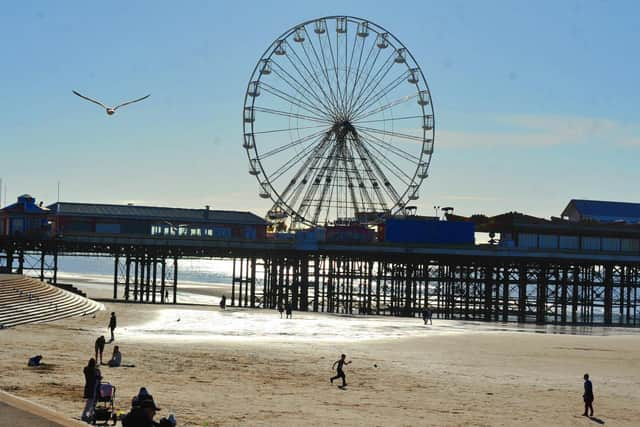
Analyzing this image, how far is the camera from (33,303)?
4450 cm

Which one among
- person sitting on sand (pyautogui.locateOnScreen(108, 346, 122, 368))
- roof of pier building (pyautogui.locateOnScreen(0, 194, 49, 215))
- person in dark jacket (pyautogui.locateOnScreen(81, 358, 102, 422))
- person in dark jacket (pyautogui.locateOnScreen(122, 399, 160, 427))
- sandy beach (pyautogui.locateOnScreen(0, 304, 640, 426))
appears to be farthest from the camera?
roof of pier building (pyautogui.locateOnScreen(0, 194, 49, 215))

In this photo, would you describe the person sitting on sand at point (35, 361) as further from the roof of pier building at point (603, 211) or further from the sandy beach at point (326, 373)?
the roof of pier building at point (603, 211)

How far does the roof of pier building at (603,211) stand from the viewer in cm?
9962

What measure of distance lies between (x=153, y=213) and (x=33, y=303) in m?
40.5

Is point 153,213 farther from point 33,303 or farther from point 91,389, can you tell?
point 91,389

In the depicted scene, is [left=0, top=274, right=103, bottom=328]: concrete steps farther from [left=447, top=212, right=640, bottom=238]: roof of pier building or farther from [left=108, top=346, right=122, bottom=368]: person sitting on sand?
[left=447, top=212, right=640, bottom=238]: roof of pier building

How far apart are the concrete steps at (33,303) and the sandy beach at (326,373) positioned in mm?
1518

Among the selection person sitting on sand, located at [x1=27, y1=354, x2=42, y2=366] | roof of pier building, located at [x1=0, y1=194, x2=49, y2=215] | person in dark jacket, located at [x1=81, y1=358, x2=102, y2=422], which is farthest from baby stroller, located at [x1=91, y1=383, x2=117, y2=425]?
roof of pier building, located at [x1=0, y1=194, x2=49, y2=215]

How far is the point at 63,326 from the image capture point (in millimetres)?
40812

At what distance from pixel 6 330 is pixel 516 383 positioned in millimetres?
19828

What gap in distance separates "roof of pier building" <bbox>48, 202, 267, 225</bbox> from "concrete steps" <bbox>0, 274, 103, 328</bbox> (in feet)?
93.1

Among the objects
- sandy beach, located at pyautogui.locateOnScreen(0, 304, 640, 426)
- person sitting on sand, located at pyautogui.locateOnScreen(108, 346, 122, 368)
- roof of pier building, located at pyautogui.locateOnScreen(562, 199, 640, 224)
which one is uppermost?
roof of pier building, located at pyautogui.locateOnScreen(562, 199, 640, 224)

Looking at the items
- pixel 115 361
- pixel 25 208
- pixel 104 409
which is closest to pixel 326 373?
pixel 115 361

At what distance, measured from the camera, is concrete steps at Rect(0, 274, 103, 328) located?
133ft
